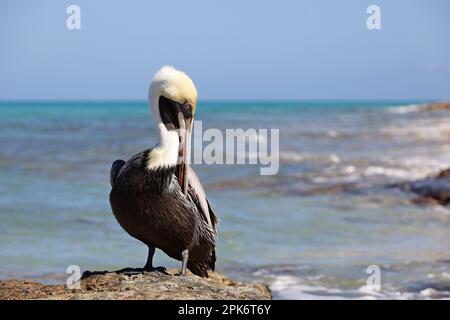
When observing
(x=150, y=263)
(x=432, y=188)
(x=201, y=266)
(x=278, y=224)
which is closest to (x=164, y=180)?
(x=150, y=263)

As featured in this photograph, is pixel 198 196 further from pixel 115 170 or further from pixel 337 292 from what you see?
pixel 337 292

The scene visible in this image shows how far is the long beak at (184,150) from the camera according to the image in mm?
4508

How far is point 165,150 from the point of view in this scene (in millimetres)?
4480

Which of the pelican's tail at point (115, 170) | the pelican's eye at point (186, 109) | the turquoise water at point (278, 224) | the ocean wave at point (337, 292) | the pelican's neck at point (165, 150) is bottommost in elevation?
the ocean wave at point (337, 292)

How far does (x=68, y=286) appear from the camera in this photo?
14.8 feet

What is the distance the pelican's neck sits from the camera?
4.47 metres

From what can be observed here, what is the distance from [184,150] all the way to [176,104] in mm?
274

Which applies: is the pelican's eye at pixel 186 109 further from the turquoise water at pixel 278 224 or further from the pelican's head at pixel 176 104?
the turquoise water at pixel 278 224

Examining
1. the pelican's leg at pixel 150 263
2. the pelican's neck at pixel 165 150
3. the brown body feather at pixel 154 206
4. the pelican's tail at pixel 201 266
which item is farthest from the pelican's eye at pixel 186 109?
the pelican's tail at pixel 201 266

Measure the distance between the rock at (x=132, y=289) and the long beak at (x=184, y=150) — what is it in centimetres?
57

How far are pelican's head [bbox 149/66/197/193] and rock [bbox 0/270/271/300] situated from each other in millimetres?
569
